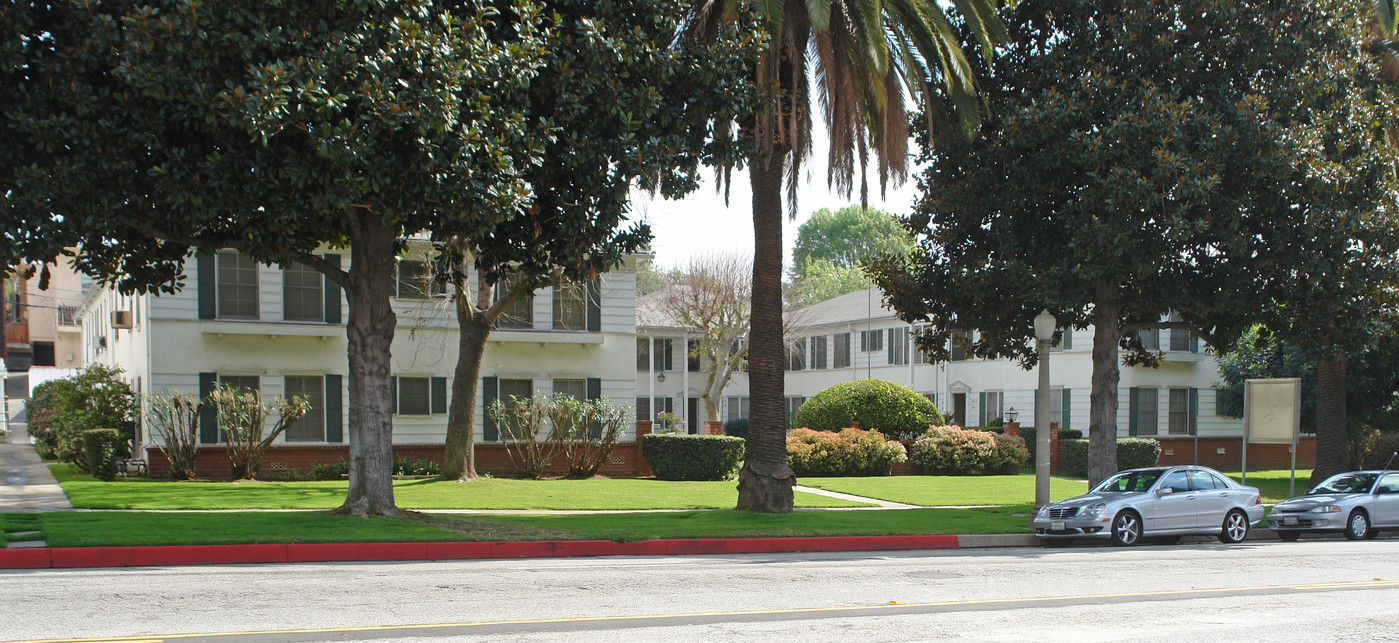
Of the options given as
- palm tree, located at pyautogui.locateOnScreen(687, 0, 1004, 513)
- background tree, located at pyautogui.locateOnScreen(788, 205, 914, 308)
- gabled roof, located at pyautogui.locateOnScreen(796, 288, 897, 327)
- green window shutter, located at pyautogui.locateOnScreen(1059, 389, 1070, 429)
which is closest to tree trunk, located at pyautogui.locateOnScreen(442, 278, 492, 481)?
palm tree, located at pyautogui.locateOnScreen(687, 0, 1004, 513)

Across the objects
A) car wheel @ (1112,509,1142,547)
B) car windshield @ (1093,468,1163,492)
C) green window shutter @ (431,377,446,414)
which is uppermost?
green window shutter @ (431,377,446,414)

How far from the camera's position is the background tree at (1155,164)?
60.8 feet

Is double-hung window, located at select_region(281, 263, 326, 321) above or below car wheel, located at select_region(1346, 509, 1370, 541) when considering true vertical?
above

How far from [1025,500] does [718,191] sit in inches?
405

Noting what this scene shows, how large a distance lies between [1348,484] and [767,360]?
11.0 metres

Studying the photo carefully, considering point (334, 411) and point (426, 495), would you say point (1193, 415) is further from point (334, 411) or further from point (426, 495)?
point (334, 411)

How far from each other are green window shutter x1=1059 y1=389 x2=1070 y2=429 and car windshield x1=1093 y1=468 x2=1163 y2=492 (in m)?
20.7

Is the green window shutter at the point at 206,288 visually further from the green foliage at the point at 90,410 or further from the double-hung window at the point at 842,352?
the double-hung window at the point at 842,352

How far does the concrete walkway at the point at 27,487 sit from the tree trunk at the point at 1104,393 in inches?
733

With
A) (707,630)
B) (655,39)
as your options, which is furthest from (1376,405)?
(707,630)

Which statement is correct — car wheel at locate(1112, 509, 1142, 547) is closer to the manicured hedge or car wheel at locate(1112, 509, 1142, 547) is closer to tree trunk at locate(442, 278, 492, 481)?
tree trunk at locate(442, 278, 492, 481)

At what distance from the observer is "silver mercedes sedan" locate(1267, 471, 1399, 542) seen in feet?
61.6

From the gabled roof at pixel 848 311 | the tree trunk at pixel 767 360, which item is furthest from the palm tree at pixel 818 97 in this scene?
the gabled roof at pixel 848 311

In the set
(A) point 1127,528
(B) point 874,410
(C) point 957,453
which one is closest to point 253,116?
(A) point 1127,528
